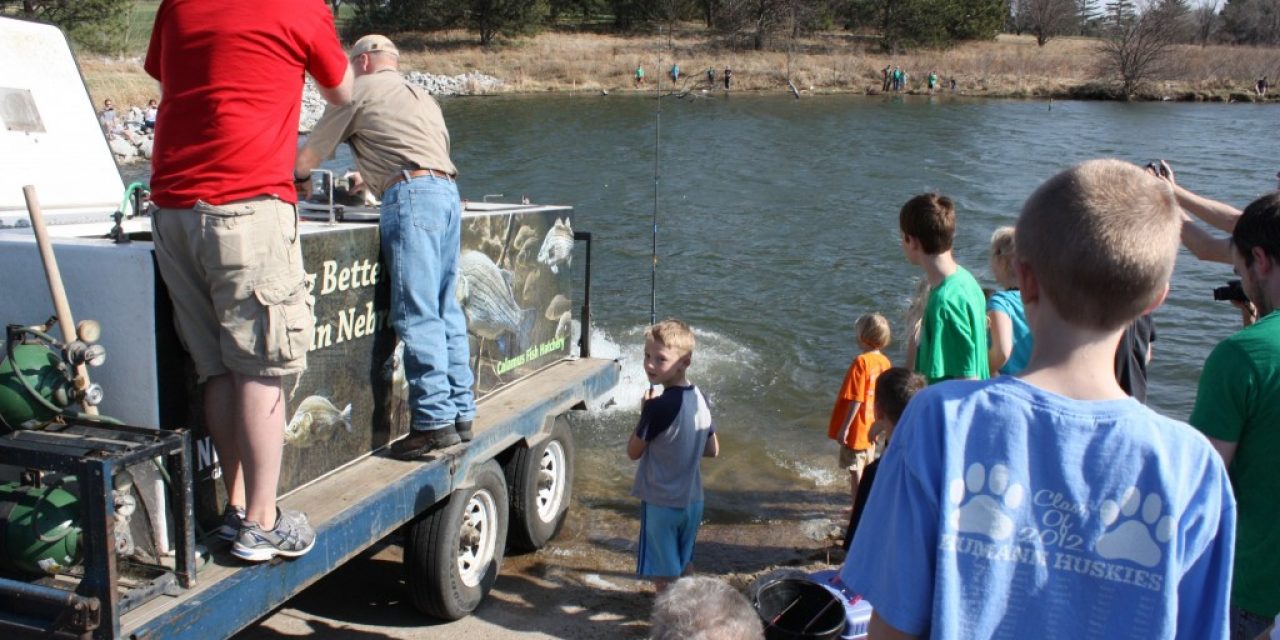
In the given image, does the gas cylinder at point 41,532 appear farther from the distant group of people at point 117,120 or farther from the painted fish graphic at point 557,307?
the distant group of people at point 117,120

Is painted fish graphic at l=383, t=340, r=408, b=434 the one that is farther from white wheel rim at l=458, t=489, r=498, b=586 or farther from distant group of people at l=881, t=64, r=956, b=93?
distant group of people at l=881, t=64, r=956, b=93

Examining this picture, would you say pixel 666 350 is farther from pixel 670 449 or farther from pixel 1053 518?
pixel 1053 518

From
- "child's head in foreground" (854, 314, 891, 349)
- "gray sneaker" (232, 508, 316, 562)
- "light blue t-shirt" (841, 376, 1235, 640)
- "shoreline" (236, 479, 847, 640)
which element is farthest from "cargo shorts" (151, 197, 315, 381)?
"child's head in foreground" (854, 314, 891, 349)

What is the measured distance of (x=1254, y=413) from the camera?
102 inches

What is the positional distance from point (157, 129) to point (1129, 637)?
9.78ft

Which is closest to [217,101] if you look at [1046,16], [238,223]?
[238,223]

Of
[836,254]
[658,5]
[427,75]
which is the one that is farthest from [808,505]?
[658,5]

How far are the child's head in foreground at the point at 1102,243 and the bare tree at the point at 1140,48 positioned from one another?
5788cm

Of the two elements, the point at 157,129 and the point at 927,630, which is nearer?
the point at 927,630

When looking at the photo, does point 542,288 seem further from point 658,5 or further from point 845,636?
point 658,5

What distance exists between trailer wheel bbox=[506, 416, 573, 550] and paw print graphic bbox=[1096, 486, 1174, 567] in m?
3.88

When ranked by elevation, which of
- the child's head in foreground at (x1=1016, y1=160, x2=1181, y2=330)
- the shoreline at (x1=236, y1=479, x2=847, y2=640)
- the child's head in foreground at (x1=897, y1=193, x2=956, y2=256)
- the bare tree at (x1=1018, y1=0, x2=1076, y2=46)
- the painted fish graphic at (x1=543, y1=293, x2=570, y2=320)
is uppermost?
the bare tree at (x1=1018, y1=0, x2=1076, y2=46)

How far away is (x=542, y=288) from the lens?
5926 millimetres

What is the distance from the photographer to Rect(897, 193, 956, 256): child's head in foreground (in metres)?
4.14
